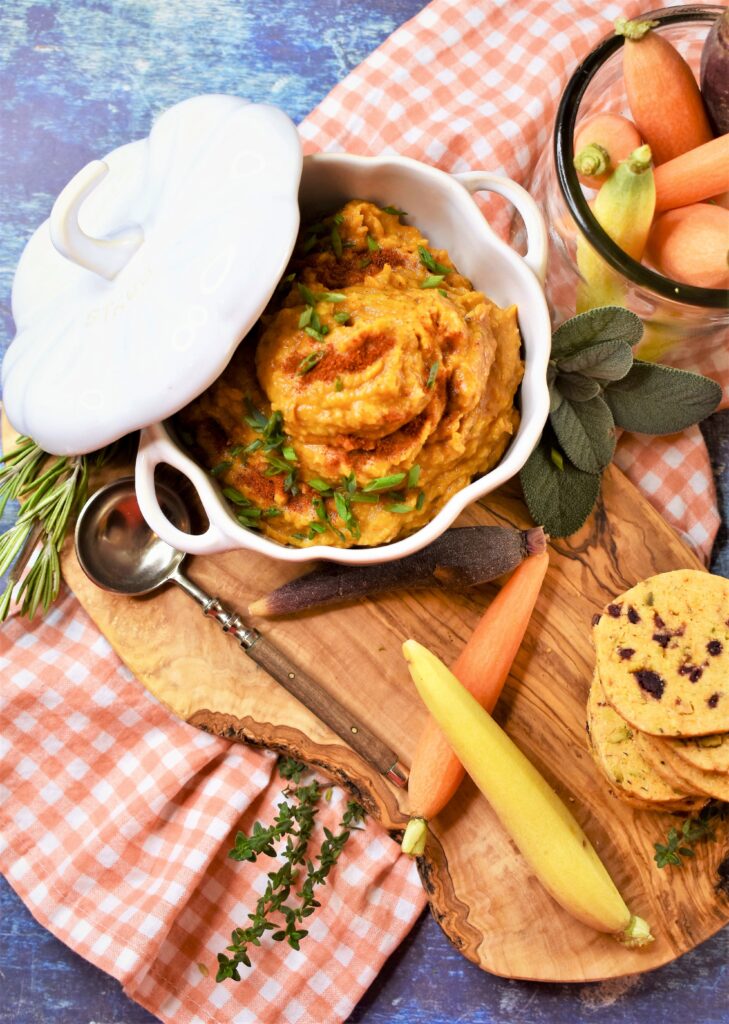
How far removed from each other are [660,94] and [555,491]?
923 millimetres

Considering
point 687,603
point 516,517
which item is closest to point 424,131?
point 516,517

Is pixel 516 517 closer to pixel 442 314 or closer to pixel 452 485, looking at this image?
pixel 452 485

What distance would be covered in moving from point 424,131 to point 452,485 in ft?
3.76

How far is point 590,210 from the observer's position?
2029 mm

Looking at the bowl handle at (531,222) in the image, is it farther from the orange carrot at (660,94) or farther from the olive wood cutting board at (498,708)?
the olive wood cutting board at (498,708)

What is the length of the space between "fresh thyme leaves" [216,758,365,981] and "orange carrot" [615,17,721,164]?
175 centimetres

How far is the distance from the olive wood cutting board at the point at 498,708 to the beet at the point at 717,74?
87 centimetres

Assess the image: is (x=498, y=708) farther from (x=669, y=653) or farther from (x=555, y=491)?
(x=555, y=491)

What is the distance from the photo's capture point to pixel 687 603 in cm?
218

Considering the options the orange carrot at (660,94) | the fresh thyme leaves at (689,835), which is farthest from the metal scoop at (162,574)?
the orange carrot at (660,94)

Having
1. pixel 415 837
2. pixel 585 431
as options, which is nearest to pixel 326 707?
pixel 415 837

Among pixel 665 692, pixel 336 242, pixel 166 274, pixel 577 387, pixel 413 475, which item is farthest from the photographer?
pixel 577 387

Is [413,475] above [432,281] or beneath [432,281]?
beneath

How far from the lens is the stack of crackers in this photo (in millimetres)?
2088
